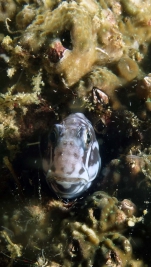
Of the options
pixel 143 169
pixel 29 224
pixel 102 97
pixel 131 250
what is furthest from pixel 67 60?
pixel 131 250

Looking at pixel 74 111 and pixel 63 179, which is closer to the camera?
pixel 63 179

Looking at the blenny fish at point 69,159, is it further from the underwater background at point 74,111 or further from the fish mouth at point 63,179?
the underwater background at point 74,111

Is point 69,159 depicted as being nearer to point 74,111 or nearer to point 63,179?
point 63,179

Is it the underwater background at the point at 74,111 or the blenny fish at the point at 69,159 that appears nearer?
the underwater background at the point at 74,111

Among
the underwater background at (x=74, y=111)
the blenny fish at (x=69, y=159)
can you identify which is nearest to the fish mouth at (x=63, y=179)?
the blenny fish at (x=69, y=159)

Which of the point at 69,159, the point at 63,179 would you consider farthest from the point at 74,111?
the point at 63,179
